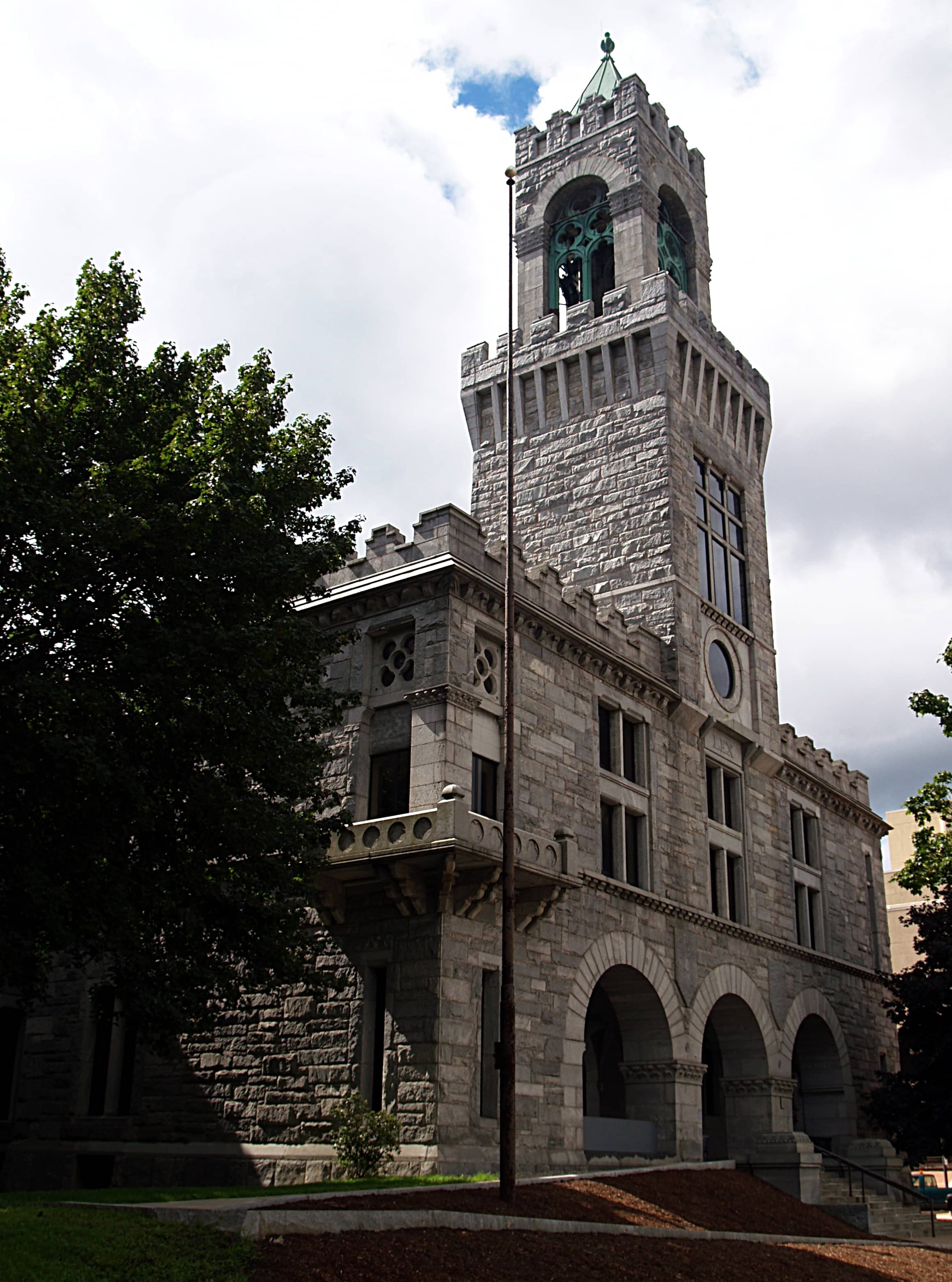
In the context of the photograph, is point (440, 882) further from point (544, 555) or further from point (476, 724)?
point (544, 555)

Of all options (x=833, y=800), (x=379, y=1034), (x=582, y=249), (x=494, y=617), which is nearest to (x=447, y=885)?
(x=379, y=1034)

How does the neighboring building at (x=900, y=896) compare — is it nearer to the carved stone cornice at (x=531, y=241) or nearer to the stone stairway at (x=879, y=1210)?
the stone stairway at (x=879, y=1210)

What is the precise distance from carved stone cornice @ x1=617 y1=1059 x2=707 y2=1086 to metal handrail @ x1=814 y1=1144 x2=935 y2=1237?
361cm

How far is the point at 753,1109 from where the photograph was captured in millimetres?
28734

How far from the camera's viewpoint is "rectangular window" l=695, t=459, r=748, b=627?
32344mm

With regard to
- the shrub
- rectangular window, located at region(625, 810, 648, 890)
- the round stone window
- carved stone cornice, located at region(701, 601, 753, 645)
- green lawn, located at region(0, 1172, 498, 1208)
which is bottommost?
green lawn, located at region(0, 1172, 498, 1208)

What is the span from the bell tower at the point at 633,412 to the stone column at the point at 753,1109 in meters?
8.63

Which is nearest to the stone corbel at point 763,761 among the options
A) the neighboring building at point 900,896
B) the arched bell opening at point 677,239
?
the arched bell opening at point 677,239

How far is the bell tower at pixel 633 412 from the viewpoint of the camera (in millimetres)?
31047

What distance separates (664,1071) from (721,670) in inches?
425

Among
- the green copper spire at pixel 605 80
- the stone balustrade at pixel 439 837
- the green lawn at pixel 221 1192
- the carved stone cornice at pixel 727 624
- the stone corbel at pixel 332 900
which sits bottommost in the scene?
the green lawn at pixel 221 1192

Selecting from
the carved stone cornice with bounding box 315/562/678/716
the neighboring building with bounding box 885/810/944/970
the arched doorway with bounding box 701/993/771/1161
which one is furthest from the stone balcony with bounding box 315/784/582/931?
the neighboring building with bounding box 885/810/944/970

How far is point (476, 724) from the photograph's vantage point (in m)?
22.3

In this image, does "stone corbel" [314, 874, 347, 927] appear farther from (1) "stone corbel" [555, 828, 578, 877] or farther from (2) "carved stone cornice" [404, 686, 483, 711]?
(1) "stone corbel" [555, 828, 578, 877]
